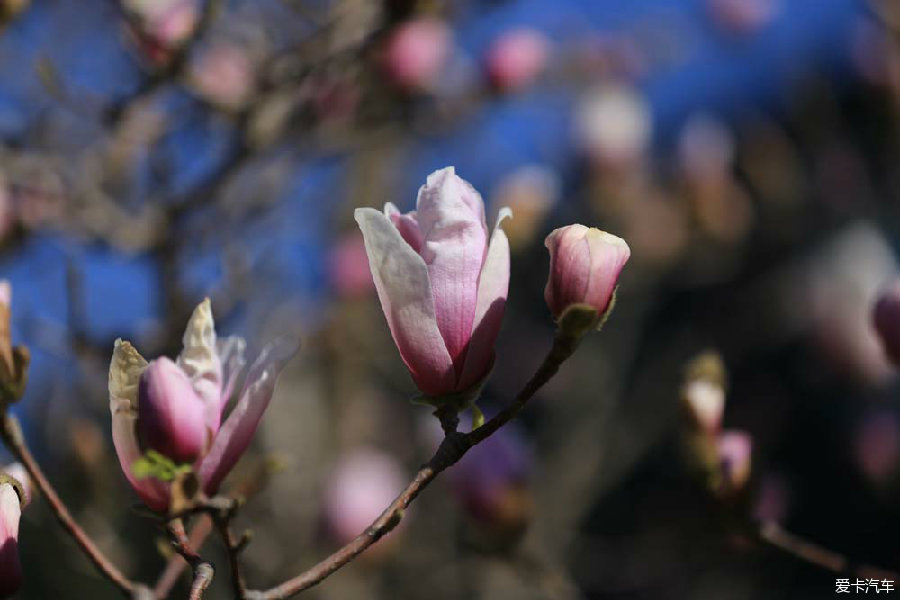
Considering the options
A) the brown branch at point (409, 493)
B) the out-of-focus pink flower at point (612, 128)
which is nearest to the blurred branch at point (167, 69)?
the brown branch at point (409, 493)

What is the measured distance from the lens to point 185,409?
0.75 m

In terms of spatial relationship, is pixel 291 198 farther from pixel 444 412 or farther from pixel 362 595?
pixel 444 412

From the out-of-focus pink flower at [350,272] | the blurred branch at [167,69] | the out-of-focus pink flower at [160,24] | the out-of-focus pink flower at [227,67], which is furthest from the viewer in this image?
the out-of-focus pink flower at [350,272]

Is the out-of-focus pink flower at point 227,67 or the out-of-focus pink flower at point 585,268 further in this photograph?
the out-of-focus pink flower at point 227,67

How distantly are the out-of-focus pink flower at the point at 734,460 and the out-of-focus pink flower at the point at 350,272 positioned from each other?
5.67 ft

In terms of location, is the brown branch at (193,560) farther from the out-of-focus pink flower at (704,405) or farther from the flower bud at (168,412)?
the out-of-focus pink flower at (704,405)

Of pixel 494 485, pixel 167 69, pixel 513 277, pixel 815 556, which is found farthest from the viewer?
pixel 513 277

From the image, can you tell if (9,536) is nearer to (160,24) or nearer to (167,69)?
(167,69)

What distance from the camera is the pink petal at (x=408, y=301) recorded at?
0.79 meters

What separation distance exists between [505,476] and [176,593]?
2.16 ft

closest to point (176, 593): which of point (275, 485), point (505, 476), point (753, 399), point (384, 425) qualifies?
point (505, 476)

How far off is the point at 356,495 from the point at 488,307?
1413 millimetres

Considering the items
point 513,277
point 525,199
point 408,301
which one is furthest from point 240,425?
point 513,277

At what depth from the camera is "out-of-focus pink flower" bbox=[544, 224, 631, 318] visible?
0.77 metres
